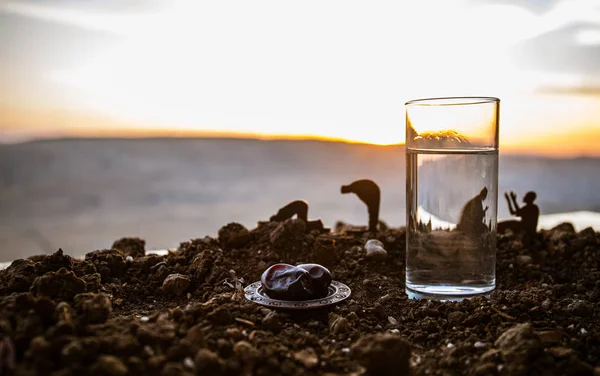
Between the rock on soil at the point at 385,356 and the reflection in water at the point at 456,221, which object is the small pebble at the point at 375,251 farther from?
the rock on soil at the point at 385,356

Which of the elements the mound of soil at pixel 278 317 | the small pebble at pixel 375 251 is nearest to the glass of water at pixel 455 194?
the mound of soil at pixel 278 317

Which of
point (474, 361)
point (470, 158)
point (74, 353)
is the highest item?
point (470, 158)

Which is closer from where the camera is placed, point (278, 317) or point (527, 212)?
point (278, 317)

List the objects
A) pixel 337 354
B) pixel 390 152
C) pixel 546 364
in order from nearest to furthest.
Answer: pixel 546 364 → pixel 337 354 → pixel 390 152

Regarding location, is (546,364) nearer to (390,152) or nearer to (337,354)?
(337,354)

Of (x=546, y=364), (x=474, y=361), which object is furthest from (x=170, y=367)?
(x=546, y=364)

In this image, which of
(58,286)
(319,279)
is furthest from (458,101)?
(58,286)

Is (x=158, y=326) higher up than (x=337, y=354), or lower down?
higher up

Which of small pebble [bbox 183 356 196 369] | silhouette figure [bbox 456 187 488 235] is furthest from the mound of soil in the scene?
silhouette figure [bbox 456 187 488 235]

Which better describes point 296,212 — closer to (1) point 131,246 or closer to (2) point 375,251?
(2) point 375,251
